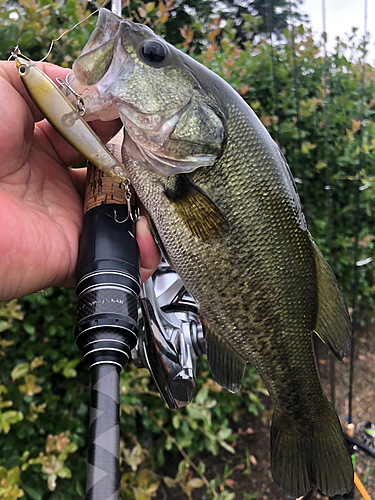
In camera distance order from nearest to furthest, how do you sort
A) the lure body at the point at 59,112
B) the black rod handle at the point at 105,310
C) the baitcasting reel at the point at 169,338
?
the black rod handle at the point at 105,310 → the lure body at the point at 59,112 → the baitcasting reel at the point at 169,338

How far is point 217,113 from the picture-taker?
971mm

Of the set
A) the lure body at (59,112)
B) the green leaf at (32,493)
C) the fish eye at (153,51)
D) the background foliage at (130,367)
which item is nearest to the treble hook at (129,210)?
the lure body at (59,112)

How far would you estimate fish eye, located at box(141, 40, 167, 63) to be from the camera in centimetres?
94

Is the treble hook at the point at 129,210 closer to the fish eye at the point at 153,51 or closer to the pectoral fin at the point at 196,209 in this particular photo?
the pectoral fin at the point at 196,209

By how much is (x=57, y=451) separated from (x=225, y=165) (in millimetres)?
1358

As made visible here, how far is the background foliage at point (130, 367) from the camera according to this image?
1508mm

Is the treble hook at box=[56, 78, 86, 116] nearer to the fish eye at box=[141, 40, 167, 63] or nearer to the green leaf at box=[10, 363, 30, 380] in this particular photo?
the fish eye at box=[141, 40, 167, 63]

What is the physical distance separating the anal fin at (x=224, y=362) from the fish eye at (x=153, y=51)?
765mm

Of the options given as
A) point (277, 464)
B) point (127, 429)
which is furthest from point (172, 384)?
point (127, 429)

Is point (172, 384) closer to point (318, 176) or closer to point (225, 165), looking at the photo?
point (225, 165)

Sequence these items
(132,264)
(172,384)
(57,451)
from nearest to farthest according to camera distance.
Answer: (132,264) < (172,384) < (57,451)

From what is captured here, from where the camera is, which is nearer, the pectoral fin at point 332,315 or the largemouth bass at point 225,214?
the largemouth bass at point 225,214

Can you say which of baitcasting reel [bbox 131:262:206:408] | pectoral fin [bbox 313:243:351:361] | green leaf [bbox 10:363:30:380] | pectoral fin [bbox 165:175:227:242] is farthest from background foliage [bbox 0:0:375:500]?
pectoral fin [bbox 313:243:351:361]

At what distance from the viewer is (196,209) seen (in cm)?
96
